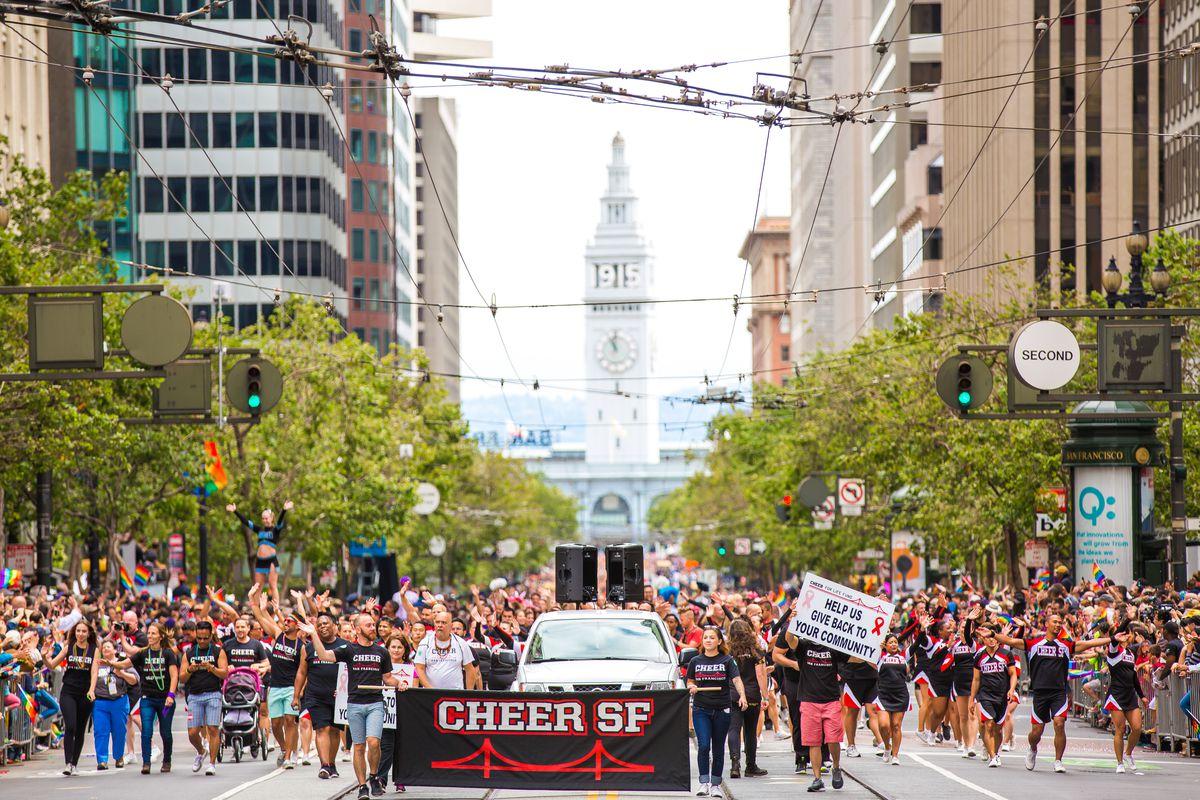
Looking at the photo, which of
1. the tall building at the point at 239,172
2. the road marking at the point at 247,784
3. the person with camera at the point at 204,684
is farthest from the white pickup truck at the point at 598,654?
the tall building at the point at 239,172

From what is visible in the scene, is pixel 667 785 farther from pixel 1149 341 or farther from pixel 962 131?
pixel 962 131

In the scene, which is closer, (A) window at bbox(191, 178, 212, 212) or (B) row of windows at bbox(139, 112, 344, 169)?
(B) row of windows at bbox(139, 112, 344, 169)

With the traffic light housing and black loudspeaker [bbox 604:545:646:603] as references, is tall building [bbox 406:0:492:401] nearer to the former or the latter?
black loudspeaker [bbox 604:545:646:603]

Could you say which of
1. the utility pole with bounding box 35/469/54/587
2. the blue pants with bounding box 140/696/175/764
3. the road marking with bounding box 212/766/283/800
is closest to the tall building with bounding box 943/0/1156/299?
the utility pole with bounding box 35/469/54/587

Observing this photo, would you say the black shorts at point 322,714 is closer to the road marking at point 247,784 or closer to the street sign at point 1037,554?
the road marking at point 247,784

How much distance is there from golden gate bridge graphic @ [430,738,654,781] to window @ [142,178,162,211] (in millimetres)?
69017

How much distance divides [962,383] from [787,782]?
21.4ft

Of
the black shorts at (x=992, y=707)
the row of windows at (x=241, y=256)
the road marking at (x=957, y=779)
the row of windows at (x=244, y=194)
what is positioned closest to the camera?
the road marking at (x=957, y=779)

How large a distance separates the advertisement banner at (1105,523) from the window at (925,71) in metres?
58.6

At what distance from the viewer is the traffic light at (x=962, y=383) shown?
80.2ft

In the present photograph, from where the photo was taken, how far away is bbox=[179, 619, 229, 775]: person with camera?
72.0ft

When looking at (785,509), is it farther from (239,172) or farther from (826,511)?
(239,172)

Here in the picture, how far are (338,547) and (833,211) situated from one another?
81870 mm

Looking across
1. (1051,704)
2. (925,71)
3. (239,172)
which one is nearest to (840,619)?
(1051,704)
